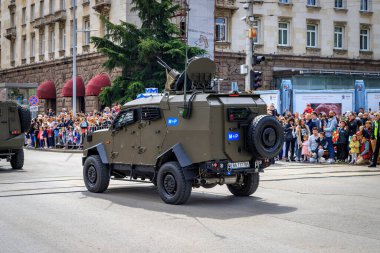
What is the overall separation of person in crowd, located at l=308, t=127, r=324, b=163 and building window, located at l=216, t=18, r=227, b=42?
23406 mm

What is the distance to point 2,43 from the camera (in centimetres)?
6488

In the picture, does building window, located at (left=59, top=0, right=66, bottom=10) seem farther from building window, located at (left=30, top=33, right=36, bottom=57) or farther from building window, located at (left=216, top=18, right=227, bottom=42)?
building window, located at (left=216, top=18, right=227, bottom=42)

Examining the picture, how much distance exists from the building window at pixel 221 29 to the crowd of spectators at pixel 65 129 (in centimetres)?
1317

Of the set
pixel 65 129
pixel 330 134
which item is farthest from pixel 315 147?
pixel 65 129

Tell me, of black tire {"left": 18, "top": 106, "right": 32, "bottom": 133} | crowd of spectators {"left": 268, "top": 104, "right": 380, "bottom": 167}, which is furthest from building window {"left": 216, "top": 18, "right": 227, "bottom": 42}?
black tire {"left": 18, "top": 106, "right": 32, "bottom": 133}

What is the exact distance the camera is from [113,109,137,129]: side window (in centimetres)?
1347

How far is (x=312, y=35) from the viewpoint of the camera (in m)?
49.4

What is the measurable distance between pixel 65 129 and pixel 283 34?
21011 millimetres

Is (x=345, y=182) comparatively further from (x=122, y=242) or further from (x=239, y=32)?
(x=239, y=32)

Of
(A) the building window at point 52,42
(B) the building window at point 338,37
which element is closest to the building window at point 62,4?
(A) the building window at point 52,42

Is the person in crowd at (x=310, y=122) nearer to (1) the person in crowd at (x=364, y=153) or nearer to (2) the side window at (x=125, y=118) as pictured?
(1) the person in crowd at (x=364, y=153)

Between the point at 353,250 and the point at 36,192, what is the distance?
27.1ft

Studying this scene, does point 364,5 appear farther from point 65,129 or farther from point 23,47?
point 23,47

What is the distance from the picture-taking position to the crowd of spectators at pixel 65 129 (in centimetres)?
3149
